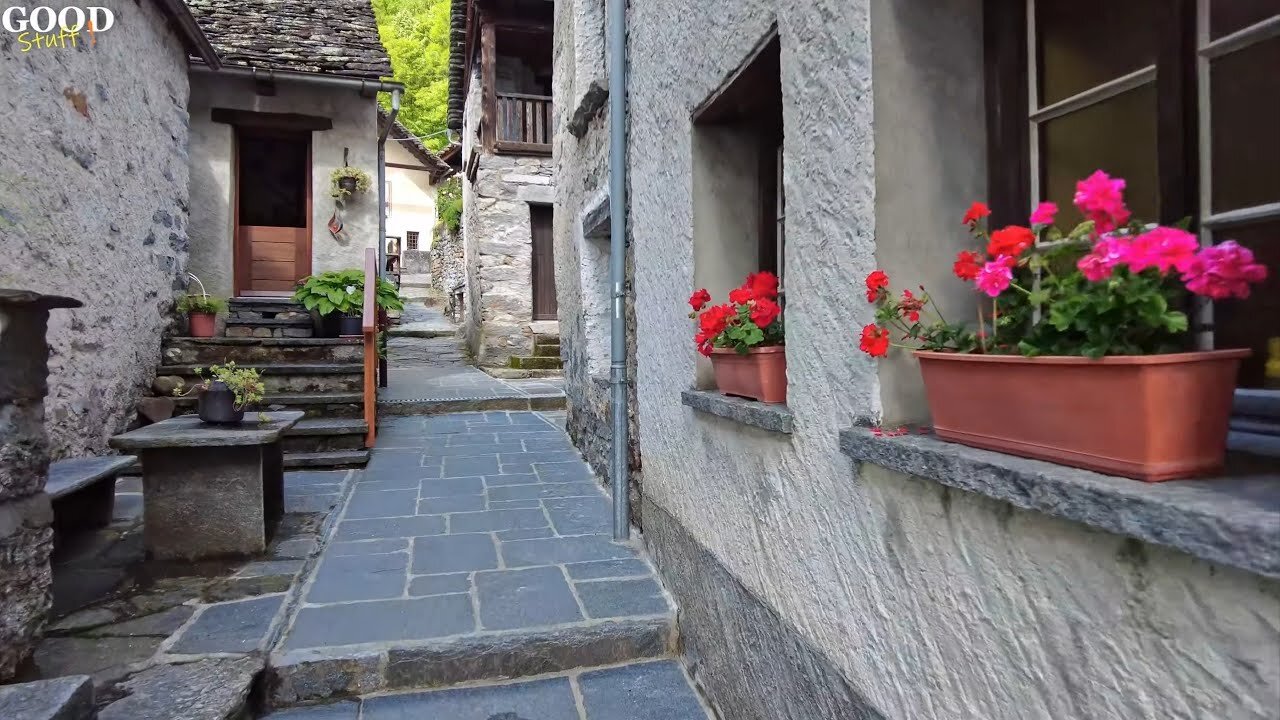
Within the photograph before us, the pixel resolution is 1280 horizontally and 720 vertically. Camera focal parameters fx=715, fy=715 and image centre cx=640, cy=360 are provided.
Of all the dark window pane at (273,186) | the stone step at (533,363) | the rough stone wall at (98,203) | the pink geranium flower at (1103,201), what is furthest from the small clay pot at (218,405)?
the dark window pane at (273,186)

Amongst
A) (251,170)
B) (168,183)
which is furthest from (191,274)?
(251,170)

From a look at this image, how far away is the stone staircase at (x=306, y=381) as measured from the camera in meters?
5.39

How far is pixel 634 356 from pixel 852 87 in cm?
227

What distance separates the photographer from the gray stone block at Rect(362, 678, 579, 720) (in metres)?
2.31

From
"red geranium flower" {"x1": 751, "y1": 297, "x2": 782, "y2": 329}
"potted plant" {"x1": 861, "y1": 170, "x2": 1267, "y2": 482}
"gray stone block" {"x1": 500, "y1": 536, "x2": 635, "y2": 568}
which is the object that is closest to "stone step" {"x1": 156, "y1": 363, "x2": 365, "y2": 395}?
"gray stone block" {"x1": 500, "y1": 536, "x2": 635, "y2": 568}

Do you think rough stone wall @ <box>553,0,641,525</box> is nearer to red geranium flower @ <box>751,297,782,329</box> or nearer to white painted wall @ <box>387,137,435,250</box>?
red geranium flower @ <box>751,297,782,329</box>

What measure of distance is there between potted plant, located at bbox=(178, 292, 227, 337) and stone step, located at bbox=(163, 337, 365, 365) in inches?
13.1

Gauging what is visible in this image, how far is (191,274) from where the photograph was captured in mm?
7215

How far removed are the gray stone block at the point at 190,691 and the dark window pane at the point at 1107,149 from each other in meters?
2.48

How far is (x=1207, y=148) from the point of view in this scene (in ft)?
3.51

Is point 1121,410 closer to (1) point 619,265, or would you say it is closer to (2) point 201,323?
(1) point 619,265

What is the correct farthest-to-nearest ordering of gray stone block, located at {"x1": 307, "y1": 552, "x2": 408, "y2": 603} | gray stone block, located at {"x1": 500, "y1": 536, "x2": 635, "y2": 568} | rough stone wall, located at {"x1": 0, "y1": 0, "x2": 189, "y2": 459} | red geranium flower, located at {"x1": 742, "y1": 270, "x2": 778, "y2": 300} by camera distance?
1. rough stone wall, located at {"x1": 0, "y1": 0, "x2": 189, "y2": 459}
2. gray stone block, located at {"x1": 500, "y1": 536, "x2": 635, "y2": 568}
3. gray stone block, located at {"x1": 307, "y1": 552, "x2": 408, "y2": 603}
4. red geranium flower, located at {"x1": 742, "y1": 270, "x2": 778, "y2": 300}

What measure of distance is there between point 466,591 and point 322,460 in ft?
9.15

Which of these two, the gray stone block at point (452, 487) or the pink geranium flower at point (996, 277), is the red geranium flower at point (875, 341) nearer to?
the pink geranium flower at point (996, 277)
